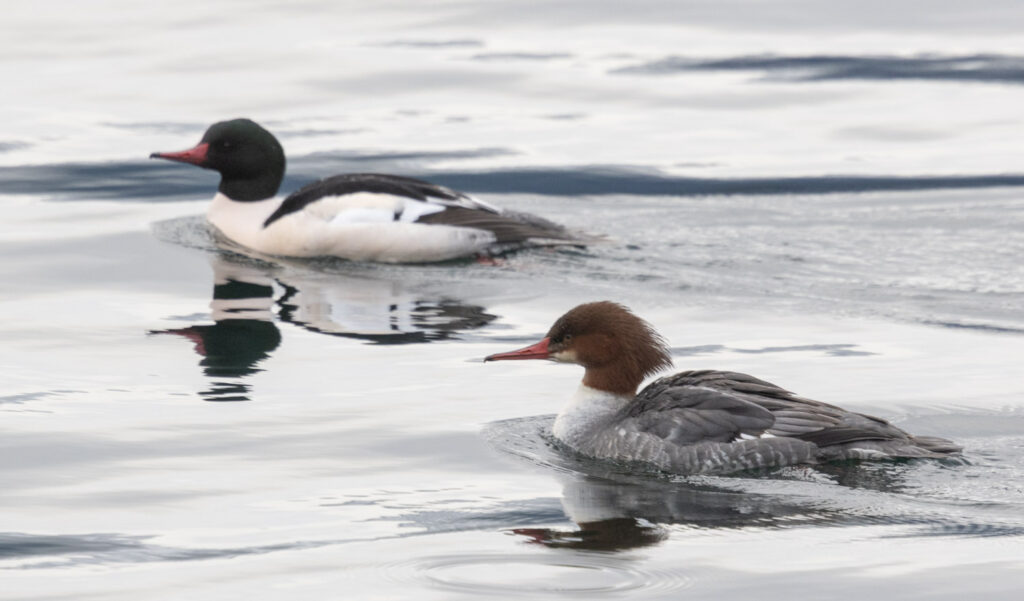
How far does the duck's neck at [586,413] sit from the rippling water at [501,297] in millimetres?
188

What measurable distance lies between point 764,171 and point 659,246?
2846 mm

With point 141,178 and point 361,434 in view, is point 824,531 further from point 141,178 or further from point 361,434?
point 141,178

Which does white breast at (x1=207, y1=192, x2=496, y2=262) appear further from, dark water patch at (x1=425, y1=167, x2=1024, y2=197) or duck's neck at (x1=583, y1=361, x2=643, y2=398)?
duck's neck at (x1=583, y1=361, x2=643, y2=398)

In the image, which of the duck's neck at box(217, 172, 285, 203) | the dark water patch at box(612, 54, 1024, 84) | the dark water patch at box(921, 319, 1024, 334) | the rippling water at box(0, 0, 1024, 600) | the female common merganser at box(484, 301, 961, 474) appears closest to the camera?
the rippling water at box(0, 0, 1024, 600)

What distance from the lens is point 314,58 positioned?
20.9 metres

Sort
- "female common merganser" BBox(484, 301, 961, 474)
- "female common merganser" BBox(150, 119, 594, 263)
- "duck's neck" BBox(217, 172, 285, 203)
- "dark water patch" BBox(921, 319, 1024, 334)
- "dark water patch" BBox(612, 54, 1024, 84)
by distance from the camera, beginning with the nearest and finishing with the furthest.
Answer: "female common merganser" BBox(484, 301, 961, 474), "dark water patch" BBox(921, 319, 1024, 334), "female common merganser" BBox(150, 119, 594, 263), "duck's neck" BBox(217, 172, 285, 203), "dark water patch" BBox(612, 54, 1024, 84)

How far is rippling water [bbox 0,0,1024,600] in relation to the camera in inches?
303

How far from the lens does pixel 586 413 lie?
31.0 feet

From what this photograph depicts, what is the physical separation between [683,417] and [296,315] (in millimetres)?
3946

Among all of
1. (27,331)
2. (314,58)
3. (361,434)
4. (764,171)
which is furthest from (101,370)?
(314,58)

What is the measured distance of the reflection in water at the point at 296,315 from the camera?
1119 centimetres

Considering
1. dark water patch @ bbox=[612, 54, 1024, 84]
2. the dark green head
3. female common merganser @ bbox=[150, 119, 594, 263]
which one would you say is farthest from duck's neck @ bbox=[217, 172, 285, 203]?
dark water patch @ bbox=[612, 54, 1024, 84]

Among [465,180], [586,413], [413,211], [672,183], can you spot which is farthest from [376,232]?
[586,413]

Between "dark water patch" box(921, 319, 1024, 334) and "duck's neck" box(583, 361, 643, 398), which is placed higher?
"dark water patch" box(921, 319, 1024, 334)
